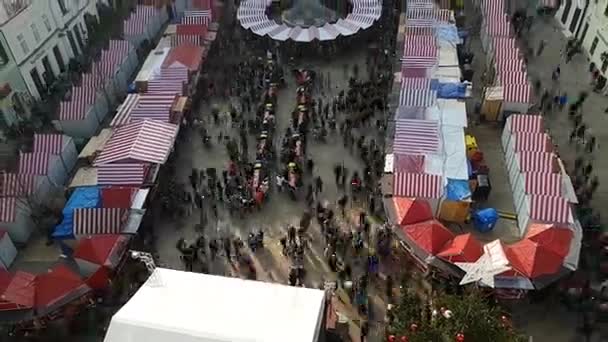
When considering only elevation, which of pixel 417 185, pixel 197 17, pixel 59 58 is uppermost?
pixel 197 17

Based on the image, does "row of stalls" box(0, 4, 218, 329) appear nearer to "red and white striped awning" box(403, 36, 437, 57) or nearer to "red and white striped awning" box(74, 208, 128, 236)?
"red and white striped awning" box(74, 208, 128, 236)

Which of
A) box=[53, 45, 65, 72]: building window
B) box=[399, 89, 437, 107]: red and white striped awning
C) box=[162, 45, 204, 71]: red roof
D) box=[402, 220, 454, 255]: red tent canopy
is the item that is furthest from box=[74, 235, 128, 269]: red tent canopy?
box=[53, 45, 65, 72]: building window

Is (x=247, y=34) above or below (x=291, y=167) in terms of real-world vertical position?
above

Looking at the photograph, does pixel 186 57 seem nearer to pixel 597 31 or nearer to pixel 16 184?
pixel 16 184

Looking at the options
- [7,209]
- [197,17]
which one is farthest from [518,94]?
[7,209]

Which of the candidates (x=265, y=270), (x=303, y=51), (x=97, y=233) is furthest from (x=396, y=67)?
(x=97, y=233)

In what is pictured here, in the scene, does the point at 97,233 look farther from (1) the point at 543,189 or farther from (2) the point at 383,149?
(1) the point at 543,189
